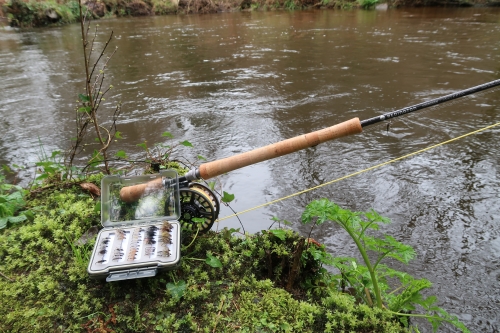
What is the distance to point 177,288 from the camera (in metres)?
1.86

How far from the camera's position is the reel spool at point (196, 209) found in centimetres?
225

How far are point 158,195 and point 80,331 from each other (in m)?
0.87

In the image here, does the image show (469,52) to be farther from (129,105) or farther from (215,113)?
(129,105)

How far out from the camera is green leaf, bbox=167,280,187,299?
1.82 meters

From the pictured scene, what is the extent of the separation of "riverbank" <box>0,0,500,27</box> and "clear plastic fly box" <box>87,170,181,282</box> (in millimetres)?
16448

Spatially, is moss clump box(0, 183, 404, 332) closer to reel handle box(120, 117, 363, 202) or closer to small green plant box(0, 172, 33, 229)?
small green plant box(0, 172, 33, 229)

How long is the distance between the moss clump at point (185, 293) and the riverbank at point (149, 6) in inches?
655

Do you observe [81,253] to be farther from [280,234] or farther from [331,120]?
[331,120]

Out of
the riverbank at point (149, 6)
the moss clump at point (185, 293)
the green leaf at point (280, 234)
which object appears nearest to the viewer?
the moss clump at point (185, 293)

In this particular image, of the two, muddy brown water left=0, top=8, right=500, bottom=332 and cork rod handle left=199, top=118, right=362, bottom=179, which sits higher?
cork rod handle left=199, top=118, right=362, bottom=179

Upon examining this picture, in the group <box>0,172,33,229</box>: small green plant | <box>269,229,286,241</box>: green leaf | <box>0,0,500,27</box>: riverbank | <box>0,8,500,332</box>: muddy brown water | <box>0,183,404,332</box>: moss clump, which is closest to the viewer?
<box>0,183,404,332</box>: moss clump

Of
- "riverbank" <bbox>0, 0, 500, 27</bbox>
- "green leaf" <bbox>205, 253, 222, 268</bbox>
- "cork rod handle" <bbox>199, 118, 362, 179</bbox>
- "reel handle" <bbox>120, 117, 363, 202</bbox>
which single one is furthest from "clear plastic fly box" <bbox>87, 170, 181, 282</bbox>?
"riverbank" <bbox>0, 0, 500, 27</bbox>

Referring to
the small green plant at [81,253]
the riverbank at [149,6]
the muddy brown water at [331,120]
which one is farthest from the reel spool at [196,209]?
the riverbank at [149,6]

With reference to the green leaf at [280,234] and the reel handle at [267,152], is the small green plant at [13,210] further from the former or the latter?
the green leaf at [280,234]
